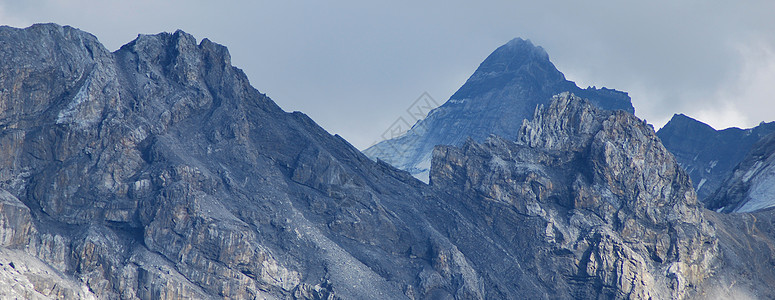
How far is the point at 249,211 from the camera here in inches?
6757

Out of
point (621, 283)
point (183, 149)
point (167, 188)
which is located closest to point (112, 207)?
point (167, 188)

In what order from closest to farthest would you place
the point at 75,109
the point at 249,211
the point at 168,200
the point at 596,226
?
the point at 168,200
the point at 75,109
the point at 249,211
the point at 596,226

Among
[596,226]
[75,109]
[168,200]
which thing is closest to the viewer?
[168,200]

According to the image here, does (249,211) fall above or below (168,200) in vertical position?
above

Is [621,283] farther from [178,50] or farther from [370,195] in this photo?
[178,50]

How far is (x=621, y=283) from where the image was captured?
18125 cm

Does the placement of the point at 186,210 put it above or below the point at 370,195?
below

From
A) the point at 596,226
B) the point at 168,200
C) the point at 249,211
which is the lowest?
the point at 168,200

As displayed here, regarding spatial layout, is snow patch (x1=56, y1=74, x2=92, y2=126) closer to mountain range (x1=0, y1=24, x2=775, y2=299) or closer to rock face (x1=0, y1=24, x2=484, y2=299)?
rock face (x1=0, y1=24, x2=484, y2=299)

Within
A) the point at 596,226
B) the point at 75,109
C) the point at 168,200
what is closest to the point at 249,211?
the point at 168,200

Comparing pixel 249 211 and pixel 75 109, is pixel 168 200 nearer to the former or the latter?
pixel 249 211

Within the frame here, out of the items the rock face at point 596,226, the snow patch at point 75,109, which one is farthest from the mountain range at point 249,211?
the snow patch at point 75,109

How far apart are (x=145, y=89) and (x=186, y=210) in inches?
1296

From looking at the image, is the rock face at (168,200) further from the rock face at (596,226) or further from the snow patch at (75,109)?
the rock face at (596,226)
